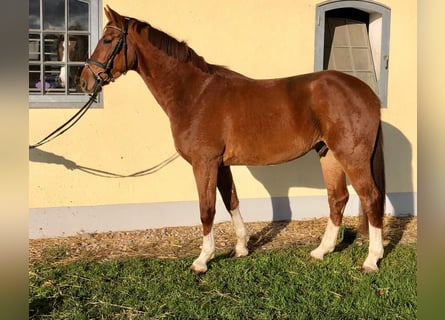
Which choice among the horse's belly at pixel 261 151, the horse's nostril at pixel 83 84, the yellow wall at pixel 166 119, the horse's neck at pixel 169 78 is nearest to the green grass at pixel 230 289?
the horse's belly at pixel 261 151

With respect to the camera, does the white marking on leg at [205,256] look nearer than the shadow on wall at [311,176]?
Yes

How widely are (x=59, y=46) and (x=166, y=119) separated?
145 centimetres

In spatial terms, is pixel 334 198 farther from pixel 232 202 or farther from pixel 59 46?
pixel 59 46

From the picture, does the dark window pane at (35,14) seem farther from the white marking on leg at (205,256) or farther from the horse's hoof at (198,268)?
the horse's hoof at (198,268)

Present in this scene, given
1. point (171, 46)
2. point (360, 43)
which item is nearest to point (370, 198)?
point (171, 46)

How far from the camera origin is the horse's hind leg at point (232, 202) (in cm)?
448

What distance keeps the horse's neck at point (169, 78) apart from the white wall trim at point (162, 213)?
5.69 feet

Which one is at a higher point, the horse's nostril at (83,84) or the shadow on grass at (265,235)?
the horse's nostril at (83,84)

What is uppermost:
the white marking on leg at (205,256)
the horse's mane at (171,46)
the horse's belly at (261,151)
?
the horse's mane at (171,46)

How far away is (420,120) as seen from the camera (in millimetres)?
789

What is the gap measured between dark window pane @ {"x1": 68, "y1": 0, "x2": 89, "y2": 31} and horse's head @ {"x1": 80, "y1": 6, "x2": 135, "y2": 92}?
1291 millimetres

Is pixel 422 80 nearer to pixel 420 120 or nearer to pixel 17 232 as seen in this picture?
pixel 420 120

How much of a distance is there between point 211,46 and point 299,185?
2122 millimetres

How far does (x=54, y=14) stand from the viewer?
198 inches
